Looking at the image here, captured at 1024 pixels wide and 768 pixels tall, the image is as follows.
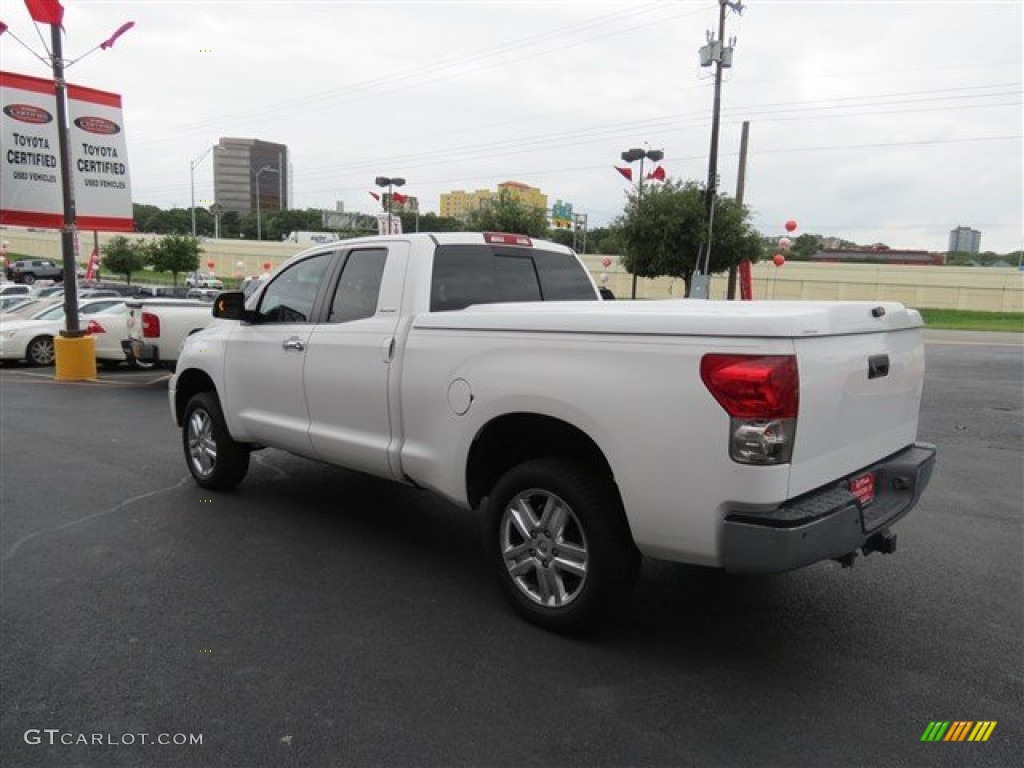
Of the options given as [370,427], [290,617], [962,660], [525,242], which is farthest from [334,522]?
[962,660]

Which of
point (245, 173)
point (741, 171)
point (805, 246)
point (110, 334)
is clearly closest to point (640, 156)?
point (741, 171)

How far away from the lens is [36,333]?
15.7 meters

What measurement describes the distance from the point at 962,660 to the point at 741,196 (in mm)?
32333

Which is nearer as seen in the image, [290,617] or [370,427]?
[290,617]

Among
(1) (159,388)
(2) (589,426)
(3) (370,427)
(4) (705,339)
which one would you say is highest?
(4) (705,339)

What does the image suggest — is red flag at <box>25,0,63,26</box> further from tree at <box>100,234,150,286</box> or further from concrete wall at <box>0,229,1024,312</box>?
concrete wall at <box>0,229,1024,312</box>

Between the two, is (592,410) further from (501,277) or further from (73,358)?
(73,358)

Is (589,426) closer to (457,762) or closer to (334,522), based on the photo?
(457,762)

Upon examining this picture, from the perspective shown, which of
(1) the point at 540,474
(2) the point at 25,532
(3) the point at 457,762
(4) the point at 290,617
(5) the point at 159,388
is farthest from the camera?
(5) the point at 159,388

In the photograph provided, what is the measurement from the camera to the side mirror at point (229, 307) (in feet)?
17.4

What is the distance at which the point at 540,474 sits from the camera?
3482 millimetres

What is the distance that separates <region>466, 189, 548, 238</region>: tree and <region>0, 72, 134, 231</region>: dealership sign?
2283cm

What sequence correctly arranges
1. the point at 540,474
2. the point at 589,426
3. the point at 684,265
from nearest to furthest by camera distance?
the point at 589,426 < the point at 540,474 < the point at 684,265

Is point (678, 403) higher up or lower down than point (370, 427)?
higher up
